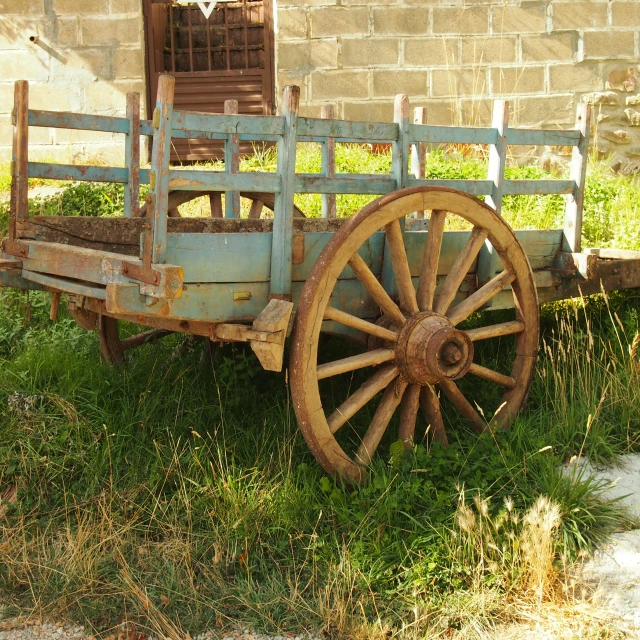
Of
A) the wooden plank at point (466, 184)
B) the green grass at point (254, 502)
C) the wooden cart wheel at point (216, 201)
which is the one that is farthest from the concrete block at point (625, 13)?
the wooden plank at point (466, 184)

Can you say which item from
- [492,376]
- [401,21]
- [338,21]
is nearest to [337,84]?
[338,21]

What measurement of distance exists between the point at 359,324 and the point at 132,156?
178 cm

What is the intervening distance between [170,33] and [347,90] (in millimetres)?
2059

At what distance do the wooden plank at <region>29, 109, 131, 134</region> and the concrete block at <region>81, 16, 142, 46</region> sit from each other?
4238mm

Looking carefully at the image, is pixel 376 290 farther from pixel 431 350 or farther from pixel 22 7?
pixel 22 7

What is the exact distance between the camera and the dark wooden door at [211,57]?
354 inches

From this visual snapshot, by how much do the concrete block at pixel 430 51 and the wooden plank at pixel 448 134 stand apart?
4.47 metres

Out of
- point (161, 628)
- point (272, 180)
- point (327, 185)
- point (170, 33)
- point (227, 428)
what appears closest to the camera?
point (161, 628)

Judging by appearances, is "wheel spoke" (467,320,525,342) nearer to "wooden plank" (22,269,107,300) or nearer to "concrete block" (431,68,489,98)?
"wooden plank" (22,269,107,300)

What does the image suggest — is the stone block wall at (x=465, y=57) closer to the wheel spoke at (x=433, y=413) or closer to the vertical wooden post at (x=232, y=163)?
the vertical wooden post at (x=232, y=163)

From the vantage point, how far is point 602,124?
884cm

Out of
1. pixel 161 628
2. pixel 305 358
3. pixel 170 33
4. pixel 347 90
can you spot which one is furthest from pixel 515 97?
Result: pixel 161 628

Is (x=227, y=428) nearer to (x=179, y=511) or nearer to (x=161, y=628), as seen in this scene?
(x=179, y=511)

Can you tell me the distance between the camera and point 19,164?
409cm
